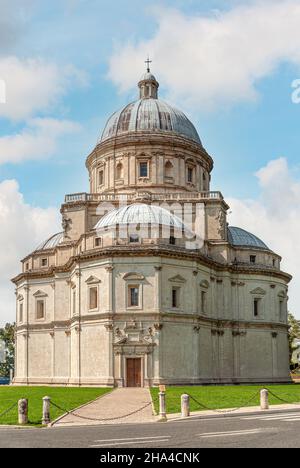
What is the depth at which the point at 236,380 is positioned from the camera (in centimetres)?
6106

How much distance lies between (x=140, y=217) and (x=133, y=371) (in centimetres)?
1246

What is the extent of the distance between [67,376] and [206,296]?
46.5ft

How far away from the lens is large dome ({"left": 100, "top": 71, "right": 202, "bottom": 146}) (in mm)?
68000

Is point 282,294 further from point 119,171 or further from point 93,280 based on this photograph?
point 93,280

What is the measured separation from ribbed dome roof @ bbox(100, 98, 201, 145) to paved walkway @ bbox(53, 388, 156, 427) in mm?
31613

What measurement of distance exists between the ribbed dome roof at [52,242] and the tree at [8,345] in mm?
34621

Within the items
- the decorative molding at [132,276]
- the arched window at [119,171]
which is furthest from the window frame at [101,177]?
the decorative molding at [132,276]

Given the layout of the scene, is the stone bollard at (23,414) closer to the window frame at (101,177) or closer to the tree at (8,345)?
the window frame at (101,177)

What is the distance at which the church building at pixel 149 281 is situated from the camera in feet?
173

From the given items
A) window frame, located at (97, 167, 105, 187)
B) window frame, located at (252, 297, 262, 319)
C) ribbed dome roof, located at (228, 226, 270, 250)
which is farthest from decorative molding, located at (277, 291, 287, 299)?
window frame, located at (97, 167, 105, 187)

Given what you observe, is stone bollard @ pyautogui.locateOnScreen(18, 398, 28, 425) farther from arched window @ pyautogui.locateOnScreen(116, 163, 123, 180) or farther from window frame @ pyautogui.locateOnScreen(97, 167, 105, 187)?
window frame @ pyautogui.locateOnScreen(97, 167, 105, 187)

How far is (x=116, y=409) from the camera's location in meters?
32.7
